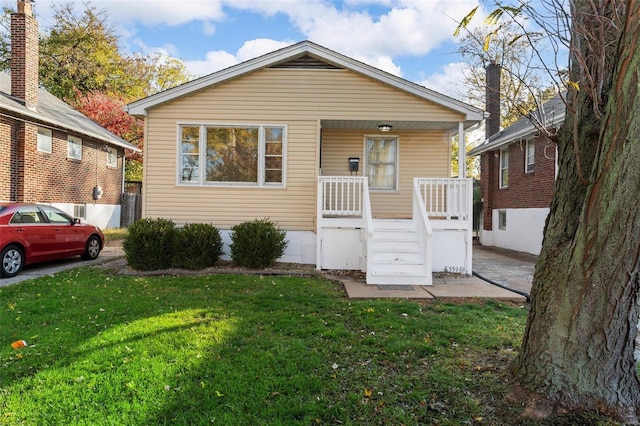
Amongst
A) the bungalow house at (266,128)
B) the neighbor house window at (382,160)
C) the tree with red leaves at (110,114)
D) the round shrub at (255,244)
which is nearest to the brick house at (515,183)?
the neighbor house window at (382,160)

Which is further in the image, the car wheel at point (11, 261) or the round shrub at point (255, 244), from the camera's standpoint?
the round shrub at point (255, 244)

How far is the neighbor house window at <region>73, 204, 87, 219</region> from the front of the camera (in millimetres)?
14547

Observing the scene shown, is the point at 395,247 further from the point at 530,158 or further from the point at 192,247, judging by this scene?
the point at 530,158

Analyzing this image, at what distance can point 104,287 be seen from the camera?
238 inches

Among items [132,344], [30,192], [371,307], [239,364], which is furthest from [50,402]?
[30,192]

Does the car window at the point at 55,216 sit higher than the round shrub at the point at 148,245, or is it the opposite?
the car window at the point at 55,216

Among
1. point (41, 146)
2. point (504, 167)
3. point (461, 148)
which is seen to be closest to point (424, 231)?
point (461, 148)

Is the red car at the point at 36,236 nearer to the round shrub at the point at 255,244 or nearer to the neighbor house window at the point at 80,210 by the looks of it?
the round shrub at the point at 255,244

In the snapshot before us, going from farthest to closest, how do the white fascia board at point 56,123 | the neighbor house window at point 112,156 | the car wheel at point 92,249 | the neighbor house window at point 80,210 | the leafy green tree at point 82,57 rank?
the leafy green tree at point 82,57 < the neighbor house window at point 112,156 < the neighbor house window at point 80,210 < the white fascia board at point 56,123 < the car wheel at point 92,249

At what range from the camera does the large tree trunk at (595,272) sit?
2137 millimetres

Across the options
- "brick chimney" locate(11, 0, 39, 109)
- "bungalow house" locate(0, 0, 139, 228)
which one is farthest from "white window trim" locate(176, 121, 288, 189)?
"brick chimney" locate(11, 0, 39, 109)

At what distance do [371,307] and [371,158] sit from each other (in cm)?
561

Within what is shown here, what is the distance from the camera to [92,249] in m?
9.36

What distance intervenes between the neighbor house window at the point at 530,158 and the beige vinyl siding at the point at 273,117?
5.35 metres
